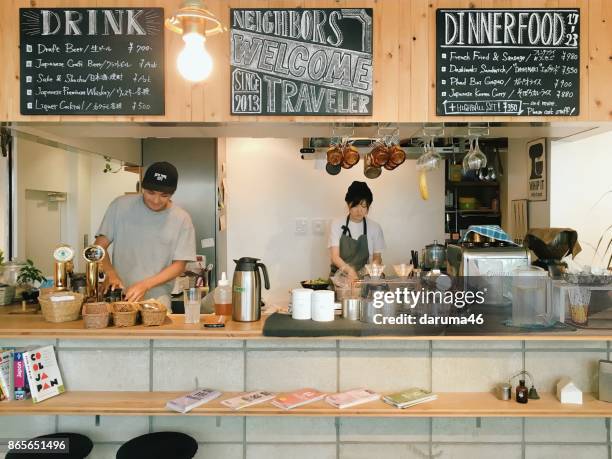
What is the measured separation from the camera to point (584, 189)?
3.49m

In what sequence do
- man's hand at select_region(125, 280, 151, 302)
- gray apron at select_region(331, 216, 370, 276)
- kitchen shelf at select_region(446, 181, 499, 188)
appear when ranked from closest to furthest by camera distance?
man's hand at select_region(125, 280, 151, 302) → gray apron at select_region(331, 216, 370, 276) → kitchen shelf at select_region(446, 181, 499, 188)

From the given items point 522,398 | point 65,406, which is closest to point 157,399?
point 65,406

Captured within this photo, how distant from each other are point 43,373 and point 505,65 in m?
2.66

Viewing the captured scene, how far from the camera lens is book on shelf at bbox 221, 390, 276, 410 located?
7.07 feet

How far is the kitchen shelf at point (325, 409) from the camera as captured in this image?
2121mm

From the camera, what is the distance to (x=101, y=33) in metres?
2.42

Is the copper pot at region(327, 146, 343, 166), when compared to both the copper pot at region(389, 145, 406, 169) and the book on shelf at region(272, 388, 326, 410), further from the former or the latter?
the book on shelf at region(272, 388, 326, 410)

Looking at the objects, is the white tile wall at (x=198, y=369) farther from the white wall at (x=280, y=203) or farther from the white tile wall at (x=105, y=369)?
the white wall at (x=280, y=203)

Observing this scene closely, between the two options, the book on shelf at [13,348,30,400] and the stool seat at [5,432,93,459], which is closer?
the stool seat at [5,432,93,459]

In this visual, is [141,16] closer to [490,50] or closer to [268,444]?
[490,50]

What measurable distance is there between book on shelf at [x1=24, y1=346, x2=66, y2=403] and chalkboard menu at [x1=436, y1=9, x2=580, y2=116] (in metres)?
2.22

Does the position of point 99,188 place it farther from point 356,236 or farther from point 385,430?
point 385,430

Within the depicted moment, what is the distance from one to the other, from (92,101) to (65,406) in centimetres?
143

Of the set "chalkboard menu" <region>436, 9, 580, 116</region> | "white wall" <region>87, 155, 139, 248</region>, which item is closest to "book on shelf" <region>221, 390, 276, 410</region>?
"chalkboard menu" <region>436, 9, 580, 116</region>
